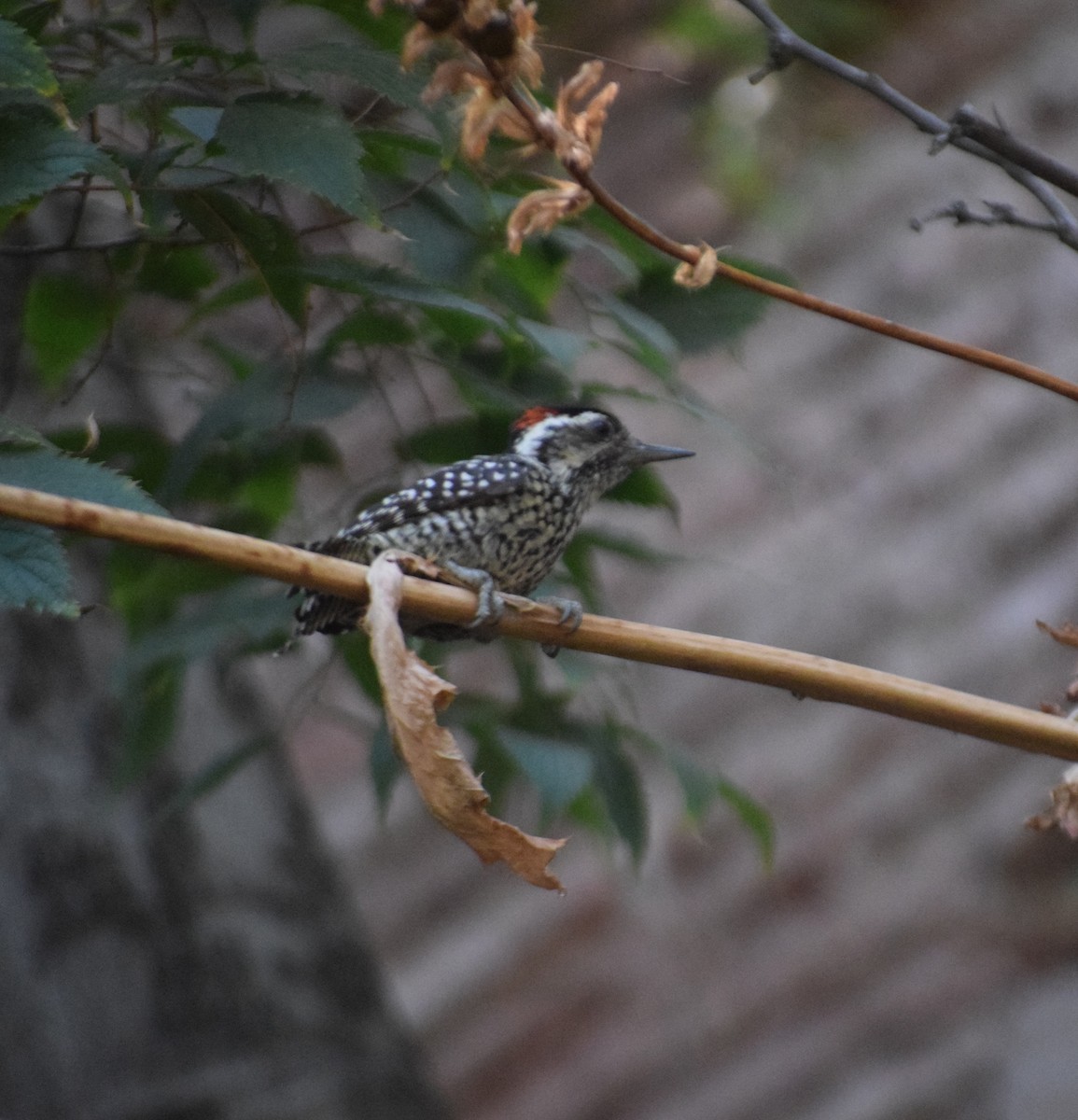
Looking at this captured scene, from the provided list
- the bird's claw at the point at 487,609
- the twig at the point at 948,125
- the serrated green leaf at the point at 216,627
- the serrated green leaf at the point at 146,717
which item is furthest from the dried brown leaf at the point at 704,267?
the serrated green leaf at the point at 146,717

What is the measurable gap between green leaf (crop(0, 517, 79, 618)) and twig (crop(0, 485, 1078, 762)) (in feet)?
0.35

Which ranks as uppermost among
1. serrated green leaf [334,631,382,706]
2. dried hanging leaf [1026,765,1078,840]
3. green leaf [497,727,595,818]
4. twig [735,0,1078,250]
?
twig [735,0,1078,250]

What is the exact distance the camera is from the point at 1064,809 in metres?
1.13

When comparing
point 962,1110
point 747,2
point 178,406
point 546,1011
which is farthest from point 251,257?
point 962,1110

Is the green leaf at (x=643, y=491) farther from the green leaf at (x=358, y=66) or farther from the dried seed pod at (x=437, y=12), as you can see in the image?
the dried seed pod at (x=437, y=12)

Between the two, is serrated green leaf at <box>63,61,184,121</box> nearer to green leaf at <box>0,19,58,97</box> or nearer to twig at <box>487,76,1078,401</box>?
green leaf at <box>0,19,58,97</box>

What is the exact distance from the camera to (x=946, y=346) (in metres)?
1.20

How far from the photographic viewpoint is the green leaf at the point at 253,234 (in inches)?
53.4

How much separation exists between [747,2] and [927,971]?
217cm

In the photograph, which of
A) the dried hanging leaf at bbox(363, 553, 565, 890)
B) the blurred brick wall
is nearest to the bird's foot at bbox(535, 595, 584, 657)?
the dried hanging leaf at bbox(363, 553, 565, 890)

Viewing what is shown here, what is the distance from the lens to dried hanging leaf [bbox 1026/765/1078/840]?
44.4 inches

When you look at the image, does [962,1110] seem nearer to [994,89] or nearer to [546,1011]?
[546,1011]

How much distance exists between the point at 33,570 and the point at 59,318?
2.51 feet

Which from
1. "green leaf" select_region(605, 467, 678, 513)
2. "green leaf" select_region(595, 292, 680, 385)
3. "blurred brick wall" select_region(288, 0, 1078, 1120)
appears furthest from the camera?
"blurred brick wall" select_region(288, 0, 1078, 1120)
